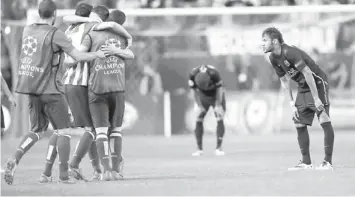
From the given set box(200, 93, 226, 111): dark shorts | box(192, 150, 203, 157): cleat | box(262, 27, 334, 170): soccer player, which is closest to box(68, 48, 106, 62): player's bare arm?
box(262, 27, 334, 170): soccer player

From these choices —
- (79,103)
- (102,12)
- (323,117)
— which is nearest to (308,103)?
(323,117)

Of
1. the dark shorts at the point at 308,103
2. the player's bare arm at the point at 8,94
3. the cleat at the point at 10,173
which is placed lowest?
the cleat at the point at 10,173

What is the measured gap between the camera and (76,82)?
1014cm

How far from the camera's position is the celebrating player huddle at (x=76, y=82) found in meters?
9.88

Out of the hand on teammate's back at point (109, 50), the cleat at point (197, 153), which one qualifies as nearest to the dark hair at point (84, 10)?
the hand on teammate's back at point (109, 50)

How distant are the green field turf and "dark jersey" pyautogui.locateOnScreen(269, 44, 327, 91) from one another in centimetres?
120

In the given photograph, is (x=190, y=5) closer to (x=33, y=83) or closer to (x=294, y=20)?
(x=294, y=20)

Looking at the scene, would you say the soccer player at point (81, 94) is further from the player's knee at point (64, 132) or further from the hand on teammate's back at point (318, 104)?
the hand on teammate's back at point (318, 104)

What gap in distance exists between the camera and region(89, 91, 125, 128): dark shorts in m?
10.2

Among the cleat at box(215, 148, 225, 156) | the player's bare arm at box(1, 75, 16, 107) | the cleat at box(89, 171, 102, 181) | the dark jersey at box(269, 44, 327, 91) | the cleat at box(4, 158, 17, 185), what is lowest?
the cleat at box(215, 148, 225, 156)

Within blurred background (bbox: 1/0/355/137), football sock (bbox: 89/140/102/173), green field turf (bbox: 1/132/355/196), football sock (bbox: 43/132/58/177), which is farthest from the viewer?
blurred background (bbox: 1/0/355/137)

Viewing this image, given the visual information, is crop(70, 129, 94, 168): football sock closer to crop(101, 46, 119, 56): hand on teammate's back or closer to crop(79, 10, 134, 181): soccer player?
crop(79, 10, 134, 181): soccer player

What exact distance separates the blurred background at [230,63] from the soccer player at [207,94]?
5600 millimetres

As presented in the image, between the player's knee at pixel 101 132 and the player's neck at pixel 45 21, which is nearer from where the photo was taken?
the player's neck at pixel 45 21
